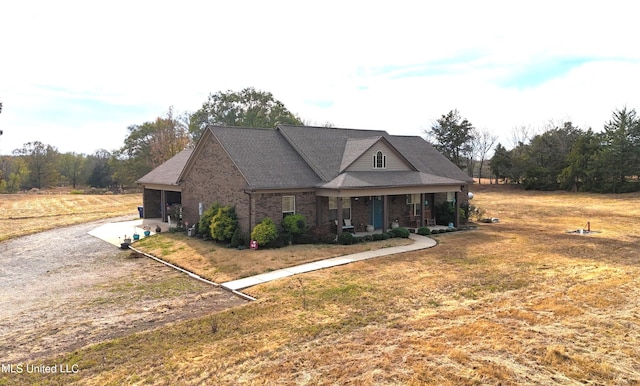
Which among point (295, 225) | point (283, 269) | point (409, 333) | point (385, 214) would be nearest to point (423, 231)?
point (385, 214)

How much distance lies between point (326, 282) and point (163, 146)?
55.9m

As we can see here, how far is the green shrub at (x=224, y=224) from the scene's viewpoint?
20734mm

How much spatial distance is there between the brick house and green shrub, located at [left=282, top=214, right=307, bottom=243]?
565 millimetres

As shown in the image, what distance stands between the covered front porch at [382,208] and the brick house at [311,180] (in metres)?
0.06

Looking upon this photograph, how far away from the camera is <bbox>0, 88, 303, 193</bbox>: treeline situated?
64188 mm

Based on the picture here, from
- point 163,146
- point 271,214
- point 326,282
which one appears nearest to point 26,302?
point 326,282

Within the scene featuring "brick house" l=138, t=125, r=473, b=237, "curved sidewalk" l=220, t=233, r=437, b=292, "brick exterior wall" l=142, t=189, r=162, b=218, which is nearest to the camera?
"curved sidewalk" l=220, t=233, r=437, b=292

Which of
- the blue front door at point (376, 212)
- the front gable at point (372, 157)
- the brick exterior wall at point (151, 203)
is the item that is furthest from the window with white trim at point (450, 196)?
the brick exterior wall at point (151, 203)

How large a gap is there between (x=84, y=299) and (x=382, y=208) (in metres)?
16.7

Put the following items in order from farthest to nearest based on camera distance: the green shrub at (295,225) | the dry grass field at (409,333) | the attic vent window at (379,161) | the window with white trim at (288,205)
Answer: the attic vent window at (379,161)
the window with white trim at (288,205)
the green shrub at (295,225)
the dry grass field at (409,333)

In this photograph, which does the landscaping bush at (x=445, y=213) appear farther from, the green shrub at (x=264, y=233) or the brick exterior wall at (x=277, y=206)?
the green shrub at (x=264, y=233)

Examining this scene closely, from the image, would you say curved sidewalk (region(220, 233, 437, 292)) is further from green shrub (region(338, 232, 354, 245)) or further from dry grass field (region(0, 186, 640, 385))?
green shrub (region(338, 232, 354, 245))

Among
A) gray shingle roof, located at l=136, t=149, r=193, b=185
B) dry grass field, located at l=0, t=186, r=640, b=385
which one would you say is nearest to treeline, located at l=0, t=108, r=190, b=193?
gray shingle roof, located at l=136, t=149, r=193, b=185

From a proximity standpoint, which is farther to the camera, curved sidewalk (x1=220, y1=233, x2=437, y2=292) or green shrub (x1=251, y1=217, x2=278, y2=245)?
green shrub (x1=251, y1=217, x2=278, y2=245)
